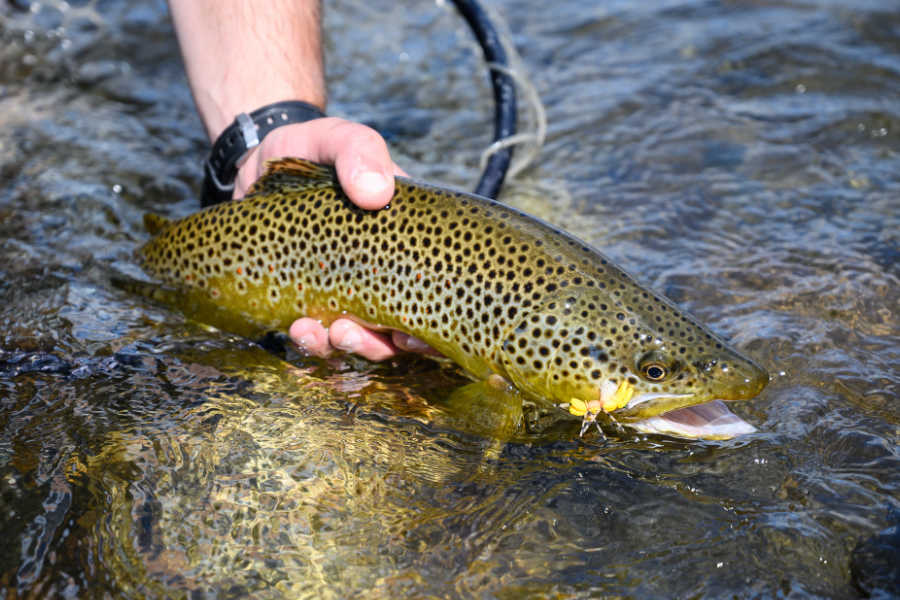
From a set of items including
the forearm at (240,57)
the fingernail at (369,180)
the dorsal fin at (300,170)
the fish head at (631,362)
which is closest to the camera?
the fish head at (631,362)

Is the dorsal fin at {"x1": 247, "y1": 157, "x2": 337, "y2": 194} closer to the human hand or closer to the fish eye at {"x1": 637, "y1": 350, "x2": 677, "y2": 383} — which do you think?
the human hand

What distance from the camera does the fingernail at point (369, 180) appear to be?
325 cm

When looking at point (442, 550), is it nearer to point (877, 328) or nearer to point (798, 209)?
point (877, 328)

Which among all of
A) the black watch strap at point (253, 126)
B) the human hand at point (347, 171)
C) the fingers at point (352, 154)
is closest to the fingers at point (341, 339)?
the human hand at point (347, 171)

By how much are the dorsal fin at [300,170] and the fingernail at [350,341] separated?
71 cm

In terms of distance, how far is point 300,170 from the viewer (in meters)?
3.55

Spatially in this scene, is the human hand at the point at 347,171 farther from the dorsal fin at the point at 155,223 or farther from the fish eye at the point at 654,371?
the fish eye at the point at 654,371

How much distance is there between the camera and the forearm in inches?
171

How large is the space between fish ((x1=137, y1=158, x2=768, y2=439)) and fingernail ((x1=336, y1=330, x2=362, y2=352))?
9 centimetres

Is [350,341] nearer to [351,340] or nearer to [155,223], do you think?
[351,340]

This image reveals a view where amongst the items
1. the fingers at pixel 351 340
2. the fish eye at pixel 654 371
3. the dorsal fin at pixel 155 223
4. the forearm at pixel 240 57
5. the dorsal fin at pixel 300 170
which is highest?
the forearm at pixel 240 57

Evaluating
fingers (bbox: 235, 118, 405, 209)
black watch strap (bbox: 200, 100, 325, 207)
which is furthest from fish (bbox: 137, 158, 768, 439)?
black watch strap (bbox: 200, 100, 325, 207)

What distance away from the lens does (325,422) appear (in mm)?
3164

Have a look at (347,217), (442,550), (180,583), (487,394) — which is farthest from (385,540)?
(347,217)
